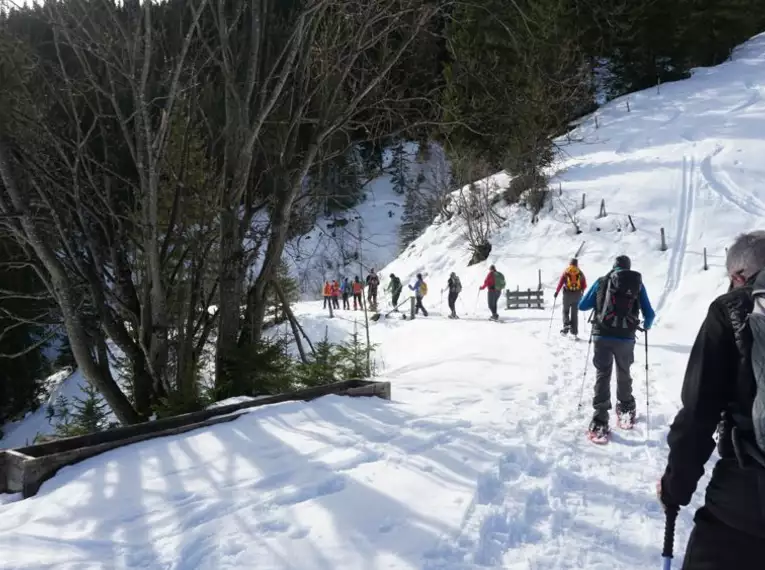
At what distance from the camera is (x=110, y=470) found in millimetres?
4531

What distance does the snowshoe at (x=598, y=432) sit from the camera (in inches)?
231

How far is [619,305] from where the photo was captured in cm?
643

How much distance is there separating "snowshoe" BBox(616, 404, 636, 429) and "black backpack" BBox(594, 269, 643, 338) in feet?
2.73

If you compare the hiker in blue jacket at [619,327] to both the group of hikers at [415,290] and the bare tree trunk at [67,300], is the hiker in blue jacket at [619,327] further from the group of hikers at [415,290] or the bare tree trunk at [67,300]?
the group of hikers at [415,290]

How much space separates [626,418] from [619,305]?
125 cm

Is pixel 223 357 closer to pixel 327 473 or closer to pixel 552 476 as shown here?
pixel 327 473

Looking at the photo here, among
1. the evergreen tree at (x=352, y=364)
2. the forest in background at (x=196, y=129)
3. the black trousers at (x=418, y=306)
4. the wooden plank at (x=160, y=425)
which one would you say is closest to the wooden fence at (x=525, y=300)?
the black trousers at (x=418, y=306)

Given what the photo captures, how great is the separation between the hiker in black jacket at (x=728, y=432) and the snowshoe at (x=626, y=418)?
4.69 metres

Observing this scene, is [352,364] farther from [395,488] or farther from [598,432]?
[395,488]

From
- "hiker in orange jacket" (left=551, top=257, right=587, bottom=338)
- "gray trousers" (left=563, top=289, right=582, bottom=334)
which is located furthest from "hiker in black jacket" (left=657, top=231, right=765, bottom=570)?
"gray trousers" (left=563, top=289, right=582, bottom=334)

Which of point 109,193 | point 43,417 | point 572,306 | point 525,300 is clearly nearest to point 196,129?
point 109,193

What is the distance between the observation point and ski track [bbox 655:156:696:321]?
21453 millimetres

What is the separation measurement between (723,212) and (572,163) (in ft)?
35.9

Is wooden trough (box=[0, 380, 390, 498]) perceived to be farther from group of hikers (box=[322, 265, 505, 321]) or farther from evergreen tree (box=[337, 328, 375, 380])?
group of hikers (box=[322, 265, 505, 321])
